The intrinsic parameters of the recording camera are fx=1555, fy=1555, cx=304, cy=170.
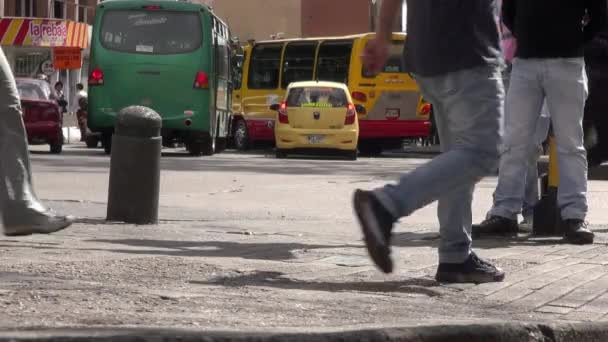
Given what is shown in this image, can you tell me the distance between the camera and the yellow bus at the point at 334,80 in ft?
125

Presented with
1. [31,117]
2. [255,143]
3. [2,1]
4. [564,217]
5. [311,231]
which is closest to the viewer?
[564,217]

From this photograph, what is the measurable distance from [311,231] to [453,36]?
4133mm

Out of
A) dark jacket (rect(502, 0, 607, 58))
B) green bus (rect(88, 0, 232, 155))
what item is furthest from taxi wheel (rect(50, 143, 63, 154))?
dark jacket (rect(502, 0, 607, 58))

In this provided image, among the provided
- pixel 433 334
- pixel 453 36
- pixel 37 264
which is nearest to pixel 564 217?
pixel 453 36

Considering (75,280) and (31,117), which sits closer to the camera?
(75,280)

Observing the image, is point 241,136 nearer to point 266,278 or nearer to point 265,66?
point 265,66

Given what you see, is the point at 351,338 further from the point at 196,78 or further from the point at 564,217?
the point at 196,78

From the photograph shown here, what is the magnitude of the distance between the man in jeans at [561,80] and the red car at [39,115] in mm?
21097

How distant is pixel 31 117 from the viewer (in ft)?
98.0

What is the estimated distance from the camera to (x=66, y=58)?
5109 cm

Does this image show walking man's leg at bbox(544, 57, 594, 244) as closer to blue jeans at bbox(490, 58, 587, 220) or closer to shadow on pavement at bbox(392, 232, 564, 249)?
blue jeans at bbox(490, 58, 587, 220)

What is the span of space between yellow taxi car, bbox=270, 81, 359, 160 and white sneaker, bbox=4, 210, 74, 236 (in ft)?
79.2

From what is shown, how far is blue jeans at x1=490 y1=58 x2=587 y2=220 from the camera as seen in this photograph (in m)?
9.16

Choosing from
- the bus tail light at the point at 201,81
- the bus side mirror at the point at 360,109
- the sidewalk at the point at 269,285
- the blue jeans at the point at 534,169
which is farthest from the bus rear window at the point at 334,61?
the sidewalk at the point at 269,285
